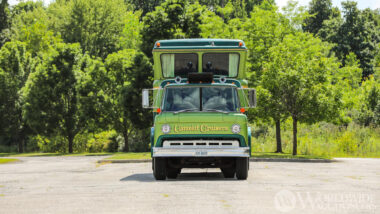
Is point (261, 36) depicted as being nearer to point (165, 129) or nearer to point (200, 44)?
point (200, 44)

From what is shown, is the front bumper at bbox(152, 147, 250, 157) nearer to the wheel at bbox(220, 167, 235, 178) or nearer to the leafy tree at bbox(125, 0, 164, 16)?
the wheel at bbox(220, 167, 235, 178)

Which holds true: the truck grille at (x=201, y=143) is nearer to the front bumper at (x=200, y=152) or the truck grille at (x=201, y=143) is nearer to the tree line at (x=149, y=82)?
the front bumper at (x=200, y=152)

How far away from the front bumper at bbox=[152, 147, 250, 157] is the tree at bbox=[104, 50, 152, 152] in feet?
77.5

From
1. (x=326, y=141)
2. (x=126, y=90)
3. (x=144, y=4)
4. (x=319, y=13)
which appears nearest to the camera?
(x=326, y=141)

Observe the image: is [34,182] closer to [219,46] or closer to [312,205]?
[219,46]

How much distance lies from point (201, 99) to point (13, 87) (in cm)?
3584

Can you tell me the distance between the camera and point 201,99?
1412 centimetres

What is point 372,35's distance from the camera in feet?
236

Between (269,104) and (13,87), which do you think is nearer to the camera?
(269,104)

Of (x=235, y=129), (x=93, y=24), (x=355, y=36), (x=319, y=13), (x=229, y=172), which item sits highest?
(x=319, y=13)

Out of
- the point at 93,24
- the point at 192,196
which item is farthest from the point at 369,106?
the point at 93,24

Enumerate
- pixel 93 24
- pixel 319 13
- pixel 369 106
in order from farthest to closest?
pixel 319 13
pixel 93 24
pixel 369 106

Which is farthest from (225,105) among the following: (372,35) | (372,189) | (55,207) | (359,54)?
(372,35)

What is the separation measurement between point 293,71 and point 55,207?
21047 millimetres
